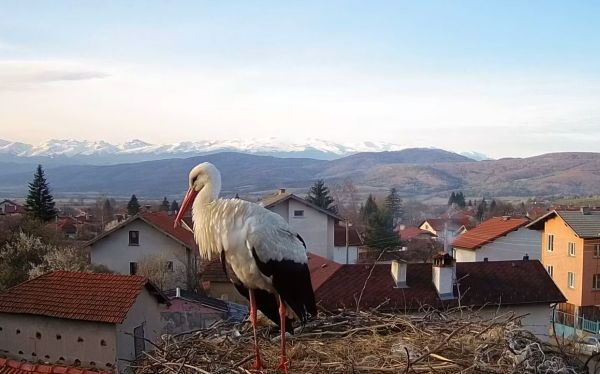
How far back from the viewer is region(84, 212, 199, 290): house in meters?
25.1

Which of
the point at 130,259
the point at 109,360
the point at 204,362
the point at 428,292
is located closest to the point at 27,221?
the point at 130,259

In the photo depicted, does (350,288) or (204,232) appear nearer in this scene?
(204,232)

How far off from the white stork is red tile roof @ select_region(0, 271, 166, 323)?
328 inches

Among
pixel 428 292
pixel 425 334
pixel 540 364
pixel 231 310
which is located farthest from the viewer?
pixel 231 310

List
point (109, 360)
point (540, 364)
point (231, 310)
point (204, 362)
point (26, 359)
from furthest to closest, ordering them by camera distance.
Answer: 1. point (231, 310)
2. point (26, 359)
3. point (109, 360)
4. point (204, 362)
5. point (540, 364)

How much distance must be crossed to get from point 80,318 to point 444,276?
8.32 meters

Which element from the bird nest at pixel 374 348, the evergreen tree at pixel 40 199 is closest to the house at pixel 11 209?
the evergreen tree at pixel 40 199

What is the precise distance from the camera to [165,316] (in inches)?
656

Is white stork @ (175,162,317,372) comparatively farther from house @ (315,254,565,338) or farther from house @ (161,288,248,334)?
house @ (161,288,248,334)

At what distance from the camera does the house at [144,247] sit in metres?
25.1

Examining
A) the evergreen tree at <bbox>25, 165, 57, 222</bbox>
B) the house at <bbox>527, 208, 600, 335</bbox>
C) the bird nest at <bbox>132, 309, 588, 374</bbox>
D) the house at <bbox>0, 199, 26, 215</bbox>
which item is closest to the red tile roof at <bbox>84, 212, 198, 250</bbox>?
the evergreen tree at <bbox>25, 165, 57, 222</bbox>

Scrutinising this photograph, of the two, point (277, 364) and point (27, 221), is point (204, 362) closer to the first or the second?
point (277, 364)

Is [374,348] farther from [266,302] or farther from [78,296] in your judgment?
[78,296]

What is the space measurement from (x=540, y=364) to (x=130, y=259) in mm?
22645
